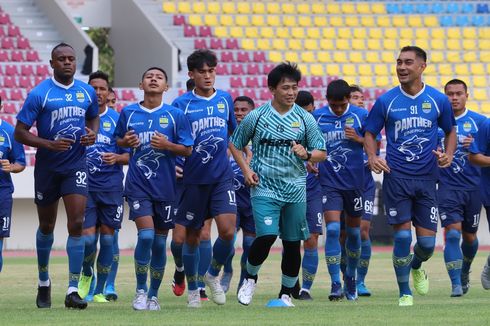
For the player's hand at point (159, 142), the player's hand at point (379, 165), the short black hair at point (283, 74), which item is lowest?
the player's hand at point (379, 165)

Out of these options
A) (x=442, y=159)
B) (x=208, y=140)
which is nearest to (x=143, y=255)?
(x=208, y=140)

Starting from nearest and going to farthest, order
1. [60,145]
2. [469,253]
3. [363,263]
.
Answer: [60,145] < [469,253] < [363,263]

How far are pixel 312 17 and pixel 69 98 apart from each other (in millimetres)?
25081

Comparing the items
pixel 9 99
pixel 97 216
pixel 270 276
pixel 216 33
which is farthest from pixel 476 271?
pixel 216 33

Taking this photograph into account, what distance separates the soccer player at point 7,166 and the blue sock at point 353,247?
371 centimetres

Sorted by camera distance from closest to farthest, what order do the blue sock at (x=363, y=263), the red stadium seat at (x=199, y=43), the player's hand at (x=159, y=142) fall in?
the player's hand at (x=159, y=142) → the blue sock at (x=363, y=263) → the red stadium seat at (x=199, y=43)

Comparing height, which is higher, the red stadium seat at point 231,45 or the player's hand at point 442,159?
the red stadium seat at point 231,45

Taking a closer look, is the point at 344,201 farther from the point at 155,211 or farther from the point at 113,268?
the point at 155,211

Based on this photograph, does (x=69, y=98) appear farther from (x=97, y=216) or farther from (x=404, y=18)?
(x=404, y=18)

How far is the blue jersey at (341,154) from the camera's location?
1447 centimetres

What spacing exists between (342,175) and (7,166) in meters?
3.72

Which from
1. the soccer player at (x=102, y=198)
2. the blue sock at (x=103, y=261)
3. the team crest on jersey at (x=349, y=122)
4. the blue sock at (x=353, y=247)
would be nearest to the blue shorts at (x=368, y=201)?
the blue sock at (x=353, y=247)

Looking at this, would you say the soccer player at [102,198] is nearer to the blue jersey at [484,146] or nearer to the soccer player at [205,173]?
the soccer player at [205,173]

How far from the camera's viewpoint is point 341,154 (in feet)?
47.9
